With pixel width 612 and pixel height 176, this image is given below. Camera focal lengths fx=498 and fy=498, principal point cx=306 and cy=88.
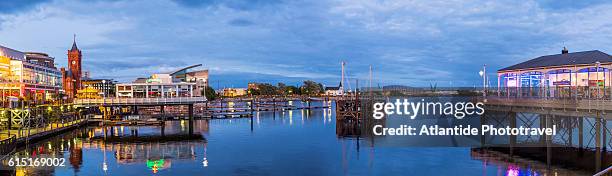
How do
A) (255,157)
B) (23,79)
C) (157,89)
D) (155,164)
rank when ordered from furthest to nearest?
(157,89) < (23,79) < (255,157) < (155,164)

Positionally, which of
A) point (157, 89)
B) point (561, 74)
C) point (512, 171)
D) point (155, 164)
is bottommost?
point (155, 164)

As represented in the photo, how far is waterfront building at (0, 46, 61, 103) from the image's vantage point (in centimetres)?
7331

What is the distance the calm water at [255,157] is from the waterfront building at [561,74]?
21.4ft

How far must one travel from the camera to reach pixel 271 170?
1686 inches

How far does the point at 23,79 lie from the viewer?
7831cm

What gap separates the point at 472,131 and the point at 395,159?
32235 millimetres

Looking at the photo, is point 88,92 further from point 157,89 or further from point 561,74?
point 561,74

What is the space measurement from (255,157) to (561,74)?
30236 mm

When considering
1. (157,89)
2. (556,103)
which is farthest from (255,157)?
(157,89)

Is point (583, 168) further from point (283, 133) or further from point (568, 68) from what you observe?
point (283, 133)

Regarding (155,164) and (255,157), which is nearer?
(155,164)

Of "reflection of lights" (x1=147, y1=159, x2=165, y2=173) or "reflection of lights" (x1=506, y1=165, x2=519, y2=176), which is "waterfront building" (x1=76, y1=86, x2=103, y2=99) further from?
"reflection of lights" (x1=506, y1=165, x2=519, y2=176)

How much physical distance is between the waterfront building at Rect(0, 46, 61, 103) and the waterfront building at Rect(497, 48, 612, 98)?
62776 mm

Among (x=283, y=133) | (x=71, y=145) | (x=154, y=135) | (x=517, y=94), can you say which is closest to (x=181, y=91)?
(x=154, y=135)
